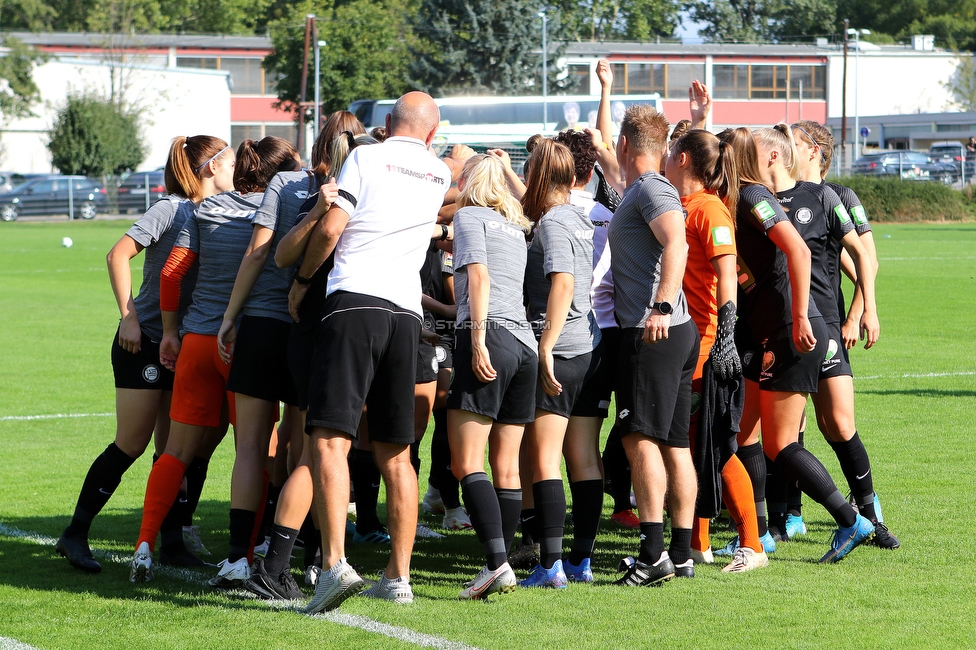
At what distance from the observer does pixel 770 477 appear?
6121 millimetres

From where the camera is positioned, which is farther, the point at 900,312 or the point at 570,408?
the point at 900,312

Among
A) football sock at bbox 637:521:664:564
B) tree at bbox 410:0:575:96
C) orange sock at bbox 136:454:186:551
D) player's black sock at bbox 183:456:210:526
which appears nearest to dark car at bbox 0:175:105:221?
tree at bbox 410:0:575:96

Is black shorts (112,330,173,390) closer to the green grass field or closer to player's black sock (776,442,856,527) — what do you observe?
the green grass field

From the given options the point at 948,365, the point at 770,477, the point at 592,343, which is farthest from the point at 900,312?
the point at 592,343

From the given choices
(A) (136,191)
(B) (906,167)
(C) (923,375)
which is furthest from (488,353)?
(B) (906,167)

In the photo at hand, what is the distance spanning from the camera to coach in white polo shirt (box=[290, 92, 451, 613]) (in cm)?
457

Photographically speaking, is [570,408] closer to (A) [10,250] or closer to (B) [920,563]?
(B) [920,563]

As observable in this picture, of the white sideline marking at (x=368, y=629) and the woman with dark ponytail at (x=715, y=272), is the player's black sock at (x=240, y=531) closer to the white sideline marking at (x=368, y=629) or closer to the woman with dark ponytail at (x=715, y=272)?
the white sideline marking at (x=368, y=629)

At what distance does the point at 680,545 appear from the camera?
5.23 metres

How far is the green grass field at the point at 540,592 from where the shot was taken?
14.4 ft

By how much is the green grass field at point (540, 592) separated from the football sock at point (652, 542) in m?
0.16

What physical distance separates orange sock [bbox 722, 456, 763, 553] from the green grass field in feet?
0.54

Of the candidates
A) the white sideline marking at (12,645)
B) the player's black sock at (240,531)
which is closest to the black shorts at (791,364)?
the player's black sock at (240,531)

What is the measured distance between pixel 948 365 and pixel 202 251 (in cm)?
921
